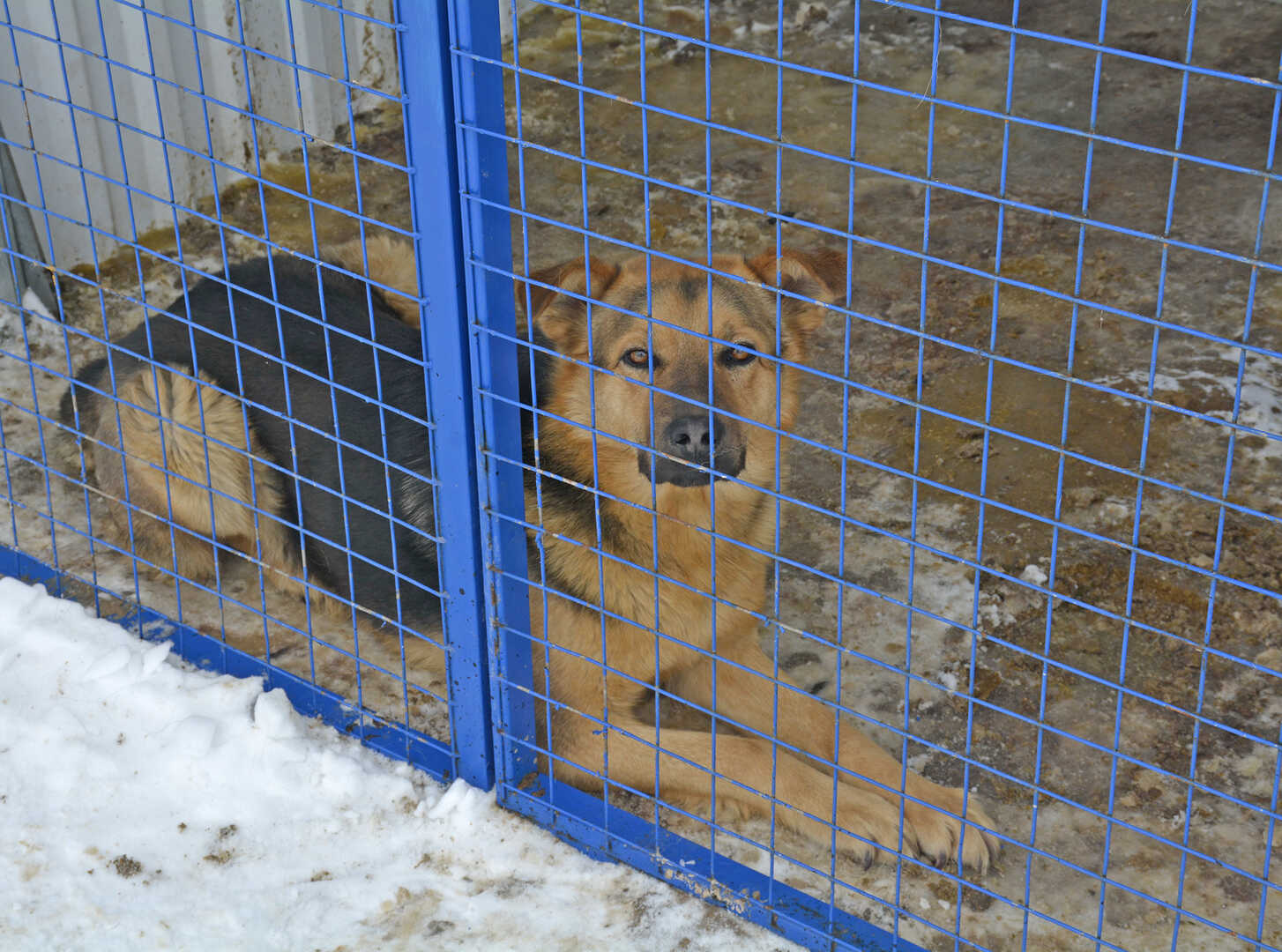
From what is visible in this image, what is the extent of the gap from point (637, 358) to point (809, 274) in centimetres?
49

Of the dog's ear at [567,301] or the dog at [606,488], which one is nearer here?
the dog's ear at [567,301]

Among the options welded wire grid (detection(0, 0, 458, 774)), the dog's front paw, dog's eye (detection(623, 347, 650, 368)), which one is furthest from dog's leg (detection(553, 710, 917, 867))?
dog's eye (detection(623, 347, 650, 368))

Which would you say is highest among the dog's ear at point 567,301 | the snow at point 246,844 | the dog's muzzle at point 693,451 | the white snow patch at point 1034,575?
the dog's ear at point 567,301

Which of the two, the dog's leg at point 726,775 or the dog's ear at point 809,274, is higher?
the dog's ear at point 809,274

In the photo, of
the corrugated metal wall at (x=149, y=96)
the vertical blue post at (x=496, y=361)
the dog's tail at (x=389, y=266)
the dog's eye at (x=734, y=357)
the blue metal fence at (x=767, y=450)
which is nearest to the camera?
the vertical blue post at (x=496, y=361)

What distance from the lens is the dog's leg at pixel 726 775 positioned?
3631 millimetres

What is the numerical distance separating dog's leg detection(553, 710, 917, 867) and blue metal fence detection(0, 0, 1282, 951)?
2cm

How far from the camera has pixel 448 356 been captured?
312cm

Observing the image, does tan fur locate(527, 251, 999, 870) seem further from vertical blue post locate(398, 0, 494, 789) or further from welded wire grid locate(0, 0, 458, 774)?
welded wire grid locate(0, 0, 458, 774)

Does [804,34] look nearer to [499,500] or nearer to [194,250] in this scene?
[194,250]

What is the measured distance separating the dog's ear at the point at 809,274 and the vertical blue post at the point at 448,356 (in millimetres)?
859

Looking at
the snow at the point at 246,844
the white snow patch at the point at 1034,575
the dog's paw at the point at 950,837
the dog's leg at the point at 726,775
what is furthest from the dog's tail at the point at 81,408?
the white snow patch at the point at 1034,575

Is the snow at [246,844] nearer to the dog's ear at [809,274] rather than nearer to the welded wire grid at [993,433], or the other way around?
the welded wire grid at [993,433]

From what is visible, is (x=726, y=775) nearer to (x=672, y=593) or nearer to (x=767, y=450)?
(x=672, y=593)
